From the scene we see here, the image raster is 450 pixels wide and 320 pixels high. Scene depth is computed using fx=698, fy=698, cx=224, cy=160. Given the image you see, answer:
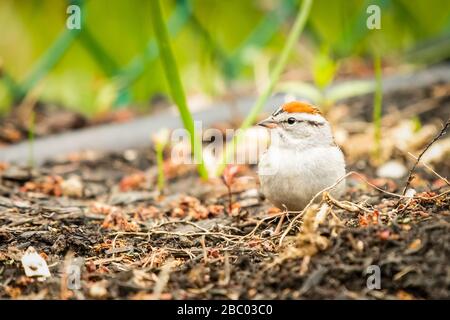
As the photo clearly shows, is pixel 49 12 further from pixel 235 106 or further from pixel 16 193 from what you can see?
pixel 16 193

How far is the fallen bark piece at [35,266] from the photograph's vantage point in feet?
9.23

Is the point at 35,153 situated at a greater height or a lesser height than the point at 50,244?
greater

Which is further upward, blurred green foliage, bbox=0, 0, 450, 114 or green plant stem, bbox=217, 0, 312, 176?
blurred green foliage, bbox=0, 0, 450, 114

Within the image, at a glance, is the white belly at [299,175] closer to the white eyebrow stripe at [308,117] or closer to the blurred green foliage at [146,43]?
the white eyebrow stripe at [308,117]

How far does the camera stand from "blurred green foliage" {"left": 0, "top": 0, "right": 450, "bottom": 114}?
7.16 meters

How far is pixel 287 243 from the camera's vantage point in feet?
10.4

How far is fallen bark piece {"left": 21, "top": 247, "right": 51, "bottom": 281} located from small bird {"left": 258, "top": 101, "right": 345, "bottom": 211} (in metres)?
1.23

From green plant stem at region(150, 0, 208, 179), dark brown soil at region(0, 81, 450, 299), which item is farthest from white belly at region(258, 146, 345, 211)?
green plant stem at region(150, 0, 208, 179)

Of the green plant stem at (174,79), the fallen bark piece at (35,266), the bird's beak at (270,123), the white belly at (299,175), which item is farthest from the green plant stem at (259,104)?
the fallen bark piece at (35,266)

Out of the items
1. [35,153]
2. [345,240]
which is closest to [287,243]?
[345,240]

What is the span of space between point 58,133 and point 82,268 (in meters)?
3.45

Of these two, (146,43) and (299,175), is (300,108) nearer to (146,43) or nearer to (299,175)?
(299,175)

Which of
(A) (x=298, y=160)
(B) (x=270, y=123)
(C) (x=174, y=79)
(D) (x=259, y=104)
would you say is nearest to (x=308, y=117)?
(B) (x=270, y=123)

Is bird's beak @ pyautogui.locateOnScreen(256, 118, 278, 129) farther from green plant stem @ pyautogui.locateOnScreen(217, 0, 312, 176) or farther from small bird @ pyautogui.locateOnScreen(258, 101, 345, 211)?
green plant stem @ pyautogui.locateOnScreen(217, 0, 312, 176)
